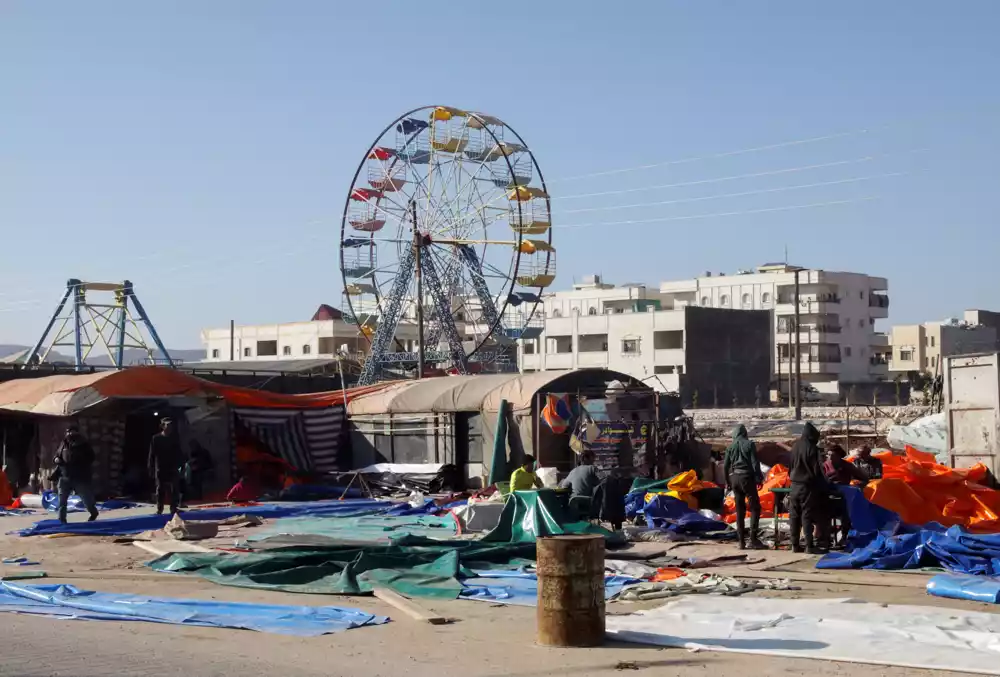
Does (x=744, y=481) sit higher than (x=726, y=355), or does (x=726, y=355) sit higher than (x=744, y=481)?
(x=726, y=355)

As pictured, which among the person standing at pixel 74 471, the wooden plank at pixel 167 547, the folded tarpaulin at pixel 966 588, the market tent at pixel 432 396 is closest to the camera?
the folded tarpaulin at pixel 966 588

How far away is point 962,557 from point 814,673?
4733 millimetres

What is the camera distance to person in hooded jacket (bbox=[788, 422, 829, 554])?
13209 mm

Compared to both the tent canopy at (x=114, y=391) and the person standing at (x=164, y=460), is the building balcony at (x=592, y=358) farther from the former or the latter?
the person standing at (x=164, y=460)

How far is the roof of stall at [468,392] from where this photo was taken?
79.7 ft

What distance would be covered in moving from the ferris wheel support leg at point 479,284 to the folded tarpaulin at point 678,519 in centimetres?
3038

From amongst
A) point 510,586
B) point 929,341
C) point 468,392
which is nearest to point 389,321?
point 468,392

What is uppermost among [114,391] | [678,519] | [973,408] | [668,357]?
[668,357]

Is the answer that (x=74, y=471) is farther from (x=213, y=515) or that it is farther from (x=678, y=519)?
(x=678, y=519)

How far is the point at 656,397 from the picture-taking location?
23062 mm

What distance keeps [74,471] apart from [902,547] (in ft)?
40.5

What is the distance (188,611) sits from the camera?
10.2 meters

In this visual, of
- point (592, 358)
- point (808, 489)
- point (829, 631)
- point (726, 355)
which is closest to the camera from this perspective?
point (829, 631)

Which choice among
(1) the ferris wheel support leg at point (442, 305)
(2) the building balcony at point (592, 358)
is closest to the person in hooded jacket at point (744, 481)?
(1) the ferris wheel support leg at point (442, 305)
